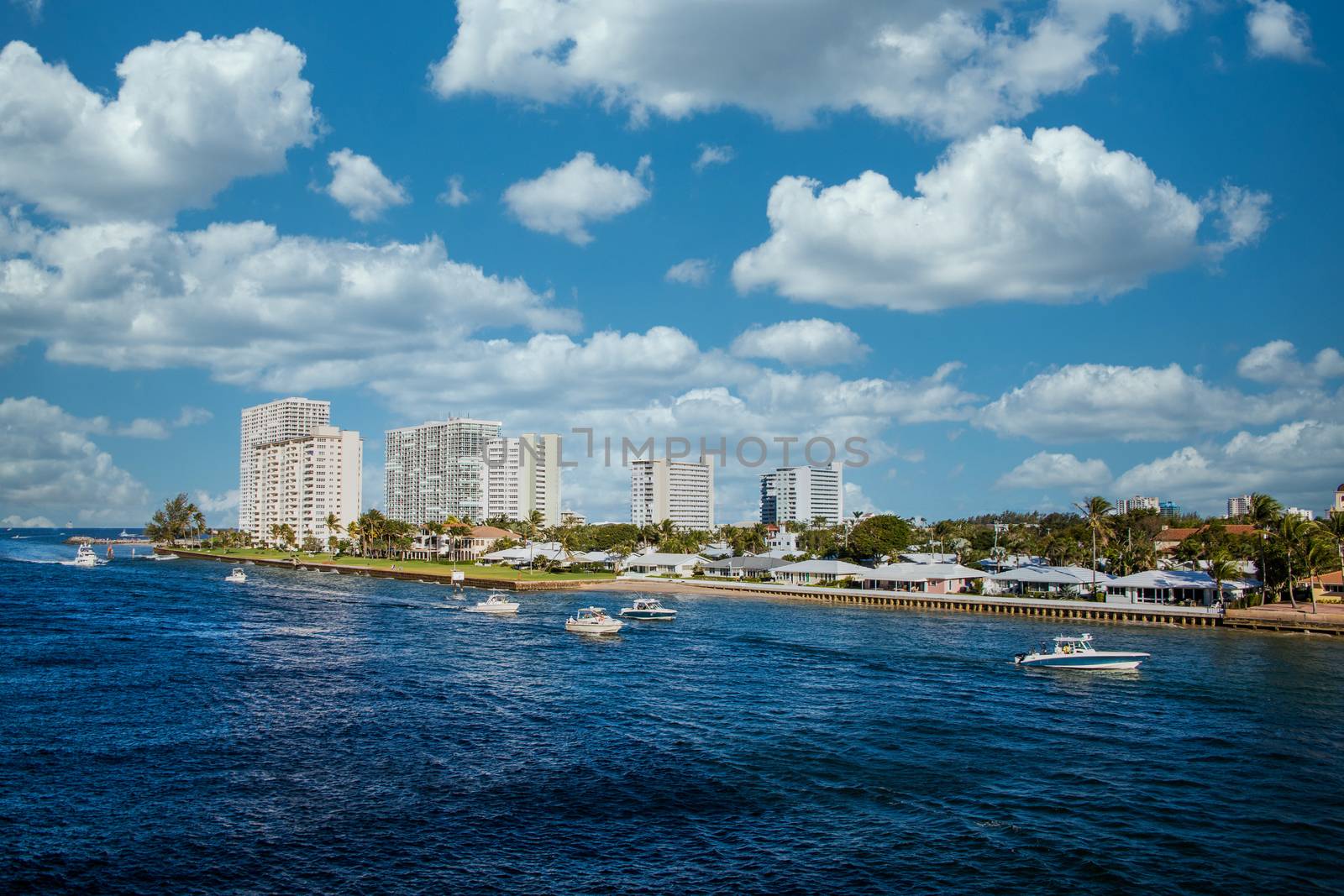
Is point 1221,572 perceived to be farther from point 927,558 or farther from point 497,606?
point 497,606

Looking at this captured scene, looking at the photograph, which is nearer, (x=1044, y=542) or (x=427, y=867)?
(x=427, y=867)

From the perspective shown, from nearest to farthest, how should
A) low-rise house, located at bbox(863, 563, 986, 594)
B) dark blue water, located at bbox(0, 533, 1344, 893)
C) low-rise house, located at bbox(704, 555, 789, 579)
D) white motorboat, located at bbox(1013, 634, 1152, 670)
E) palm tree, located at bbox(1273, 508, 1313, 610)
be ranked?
dark blue water, located at bbox(0, 533, 1344, 893) → white motorboat, located at bbox(1013, 634, 1152, 670) → palm tree, located at bbox(1273, 508, 1313, 610) → low-rise house, located at bbox(863, 563, 986, 594) → low-rise house, located at bbox(704, 555, 789, 579)

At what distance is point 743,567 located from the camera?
530ft

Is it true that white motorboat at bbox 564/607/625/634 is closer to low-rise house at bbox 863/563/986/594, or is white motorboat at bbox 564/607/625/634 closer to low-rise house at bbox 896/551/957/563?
low-rise house at bbox 863/563/986/594

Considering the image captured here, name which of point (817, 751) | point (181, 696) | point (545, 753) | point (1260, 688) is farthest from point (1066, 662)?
point (181, 696)

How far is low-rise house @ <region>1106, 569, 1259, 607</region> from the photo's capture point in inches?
3959

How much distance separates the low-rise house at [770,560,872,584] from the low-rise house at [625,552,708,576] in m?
20.2

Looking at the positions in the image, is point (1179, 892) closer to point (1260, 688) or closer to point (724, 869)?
point (724, 869)

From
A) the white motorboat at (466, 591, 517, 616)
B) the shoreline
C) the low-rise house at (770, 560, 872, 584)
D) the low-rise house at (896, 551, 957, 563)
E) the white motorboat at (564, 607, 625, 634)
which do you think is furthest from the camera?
the low-rise house at (896, 551, 957, 563)

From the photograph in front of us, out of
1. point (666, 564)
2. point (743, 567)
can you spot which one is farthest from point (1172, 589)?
point (666, 564)

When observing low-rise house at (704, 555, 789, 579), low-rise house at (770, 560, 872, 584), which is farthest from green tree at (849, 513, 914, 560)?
low-rise house at (770, 560, 872, 584)

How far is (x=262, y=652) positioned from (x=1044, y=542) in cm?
13564

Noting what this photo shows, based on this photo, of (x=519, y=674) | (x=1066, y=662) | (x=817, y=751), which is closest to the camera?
(x=817, y=751)

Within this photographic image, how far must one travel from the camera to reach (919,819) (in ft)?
103
